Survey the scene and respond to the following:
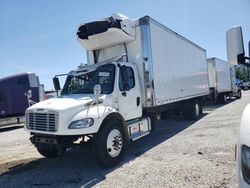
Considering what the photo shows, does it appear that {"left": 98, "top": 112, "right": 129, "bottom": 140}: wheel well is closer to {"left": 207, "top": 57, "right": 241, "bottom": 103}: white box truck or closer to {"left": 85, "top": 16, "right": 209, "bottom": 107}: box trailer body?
{"left": 85, "top": 16, "right": 209, "bottom": 107}: box trailer body

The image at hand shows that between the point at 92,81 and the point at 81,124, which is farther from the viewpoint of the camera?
the point at 92,81

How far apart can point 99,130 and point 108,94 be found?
111 cm

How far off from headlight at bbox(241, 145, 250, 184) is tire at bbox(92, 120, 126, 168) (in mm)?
3920

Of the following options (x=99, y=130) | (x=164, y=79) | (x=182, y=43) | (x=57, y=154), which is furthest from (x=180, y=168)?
(x=182, y=43)

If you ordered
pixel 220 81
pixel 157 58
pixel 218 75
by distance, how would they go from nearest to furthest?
pixel 157 58
pixel 218 75
pixel 220 81

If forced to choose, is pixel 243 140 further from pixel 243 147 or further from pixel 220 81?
pixel 220 81

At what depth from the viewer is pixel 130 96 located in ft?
24.6

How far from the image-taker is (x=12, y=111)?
53.6 feet

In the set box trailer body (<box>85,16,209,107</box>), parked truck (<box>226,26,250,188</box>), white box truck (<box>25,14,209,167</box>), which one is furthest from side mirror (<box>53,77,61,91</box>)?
parked truck (<box>226,26,250,188</box>)

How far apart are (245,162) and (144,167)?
151 inches

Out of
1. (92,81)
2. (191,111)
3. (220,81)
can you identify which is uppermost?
(92,81)

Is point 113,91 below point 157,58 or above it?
below

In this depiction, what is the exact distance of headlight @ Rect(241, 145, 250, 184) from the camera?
2.22 m

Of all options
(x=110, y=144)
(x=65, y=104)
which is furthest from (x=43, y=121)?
(x=110, y=144)
